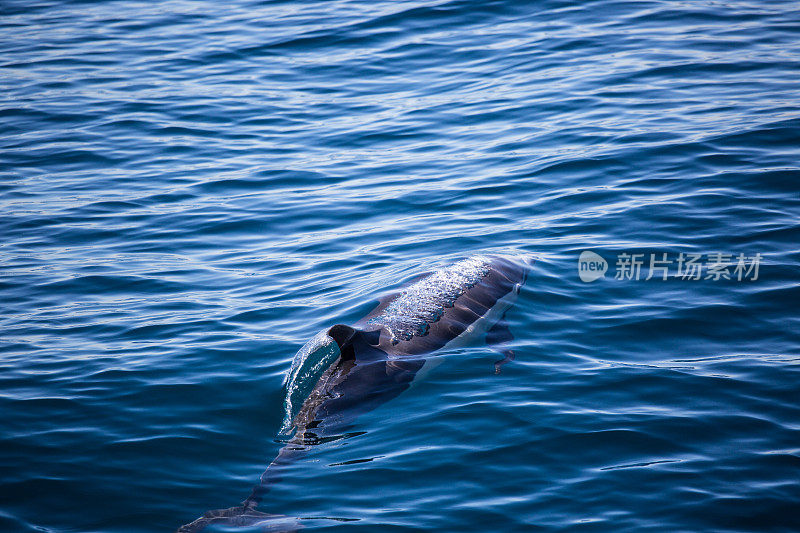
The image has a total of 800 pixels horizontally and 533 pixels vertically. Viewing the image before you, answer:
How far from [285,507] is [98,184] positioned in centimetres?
1052

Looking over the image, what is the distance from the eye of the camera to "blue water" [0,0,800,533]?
706cm

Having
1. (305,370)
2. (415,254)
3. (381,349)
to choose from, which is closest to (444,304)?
(381,349)

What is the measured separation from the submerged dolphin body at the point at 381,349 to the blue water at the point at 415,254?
0.21 meters

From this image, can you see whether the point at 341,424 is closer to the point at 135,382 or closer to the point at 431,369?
the point at 431,369

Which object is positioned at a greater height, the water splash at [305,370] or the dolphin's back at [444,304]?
the dolphin's back at [444,304]

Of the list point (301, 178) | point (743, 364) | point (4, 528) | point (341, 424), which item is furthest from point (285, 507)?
point (301, 178)

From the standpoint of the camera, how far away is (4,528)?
6641mm
